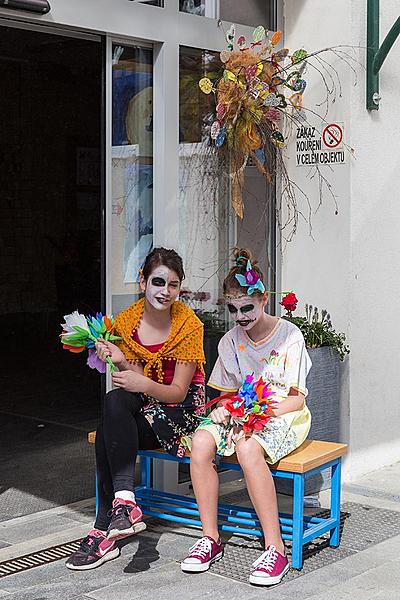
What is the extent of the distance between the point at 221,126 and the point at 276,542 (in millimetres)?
2097

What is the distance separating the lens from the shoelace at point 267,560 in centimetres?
376

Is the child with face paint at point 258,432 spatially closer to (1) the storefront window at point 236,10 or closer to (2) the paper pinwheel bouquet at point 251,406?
(2) the paper pinwheel bouquet at point 251,406

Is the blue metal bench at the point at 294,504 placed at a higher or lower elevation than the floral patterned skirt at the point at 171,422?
lower

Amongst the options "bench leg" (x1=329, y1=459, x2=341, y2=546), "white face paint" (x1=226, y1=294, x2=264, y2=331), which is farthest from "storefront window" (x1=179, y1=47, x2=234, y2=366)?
"bench leg" (x1=329, y1=459, x2=341, y2=546)

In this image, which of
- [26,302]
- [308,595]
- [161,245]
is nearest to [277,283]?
[161,245]

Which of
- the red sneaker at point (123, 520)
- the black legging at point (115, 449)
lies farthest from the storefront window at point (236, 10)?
the red sneaker at point (123, 520)

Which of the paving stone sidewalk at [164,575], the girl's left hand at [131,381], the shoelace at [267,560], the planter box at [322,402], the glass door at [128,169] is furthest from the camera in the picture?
the planter box at [322,402]

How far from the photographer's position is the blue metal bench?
3844 millimetres

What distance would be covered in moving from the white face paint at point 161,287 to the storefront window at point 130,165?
597 mm

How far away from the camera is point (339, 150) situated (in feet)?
17.0

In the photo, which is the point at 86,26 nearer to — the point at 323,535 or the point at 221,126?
the point at 221,126

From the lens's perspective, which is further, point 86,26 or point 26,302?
point 26,302

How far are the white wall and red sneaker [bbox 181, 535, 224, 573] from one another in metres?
1.50

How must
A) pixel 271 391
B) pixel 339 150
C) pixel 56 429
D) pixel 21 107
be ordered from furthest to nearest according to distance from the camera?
1. pixel 21 107
2. pixel 56 429
3. pixel 339 150
4. pixel 271 391
